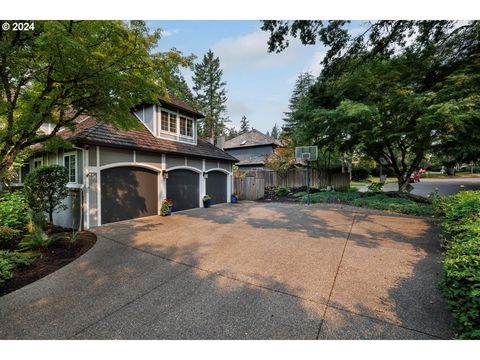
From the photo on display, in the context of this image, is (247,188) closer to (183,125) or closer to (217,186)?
(217,186)

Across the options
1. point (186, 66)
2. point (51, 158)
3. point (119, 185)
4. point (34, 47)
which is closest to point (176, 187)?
point (119, 185)

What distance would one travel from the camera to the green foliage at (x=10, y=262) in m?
3.55

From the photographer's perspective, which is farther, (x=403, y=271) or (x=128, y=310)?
(x=403, y=271)

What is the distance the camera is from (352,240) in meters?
5.39

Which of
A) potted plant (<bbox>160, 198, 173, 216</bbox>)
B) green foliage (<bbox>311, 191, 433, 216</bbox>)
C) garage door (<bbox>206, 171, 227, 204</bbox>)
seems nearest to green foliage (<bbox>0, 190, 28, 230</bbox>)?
potted plant (<bbox>160, 198, 173, 216</bbox>)

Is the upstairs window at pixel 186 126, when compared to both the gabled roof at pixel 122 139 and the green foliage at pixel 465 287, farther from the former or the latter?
the green foliage at pixel 465 287

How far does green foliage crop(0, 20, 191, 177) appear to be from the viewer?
3527mm

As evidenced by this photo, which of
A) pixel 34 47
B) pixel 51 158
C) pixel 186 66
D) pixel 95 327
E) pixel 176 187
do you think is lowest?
pixel 95 327

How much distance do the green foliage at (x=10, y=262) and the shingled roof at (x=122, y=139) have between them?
309cm

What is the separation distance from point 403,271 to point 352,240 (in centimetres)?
168

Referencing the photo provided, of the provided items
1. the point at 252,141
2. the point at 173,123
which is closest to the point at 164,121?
the point at 173,123

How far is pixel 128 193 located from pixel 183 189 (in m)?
2.72

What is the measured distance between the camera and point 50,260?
4.47m

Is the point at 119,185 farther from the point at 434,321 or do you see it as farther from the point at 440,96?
the point at 440,96
